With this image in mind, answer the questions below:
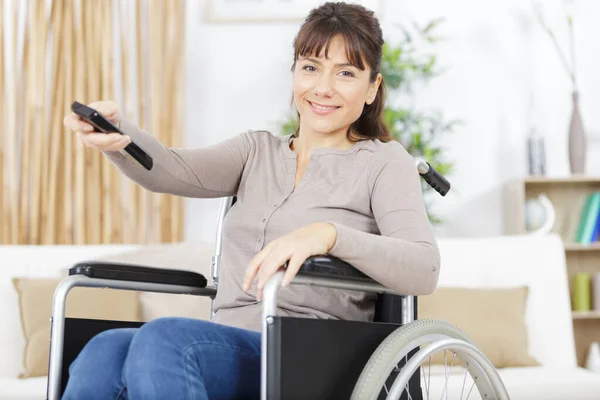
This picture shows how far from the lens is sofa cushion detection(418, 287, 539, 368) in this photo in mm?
2566

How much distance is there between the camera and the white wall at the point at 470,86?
3.99 meters

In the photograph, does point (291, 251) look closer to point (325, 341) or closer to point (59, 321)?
point (325, 341)

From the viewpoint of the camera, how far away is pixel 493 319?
2605mm

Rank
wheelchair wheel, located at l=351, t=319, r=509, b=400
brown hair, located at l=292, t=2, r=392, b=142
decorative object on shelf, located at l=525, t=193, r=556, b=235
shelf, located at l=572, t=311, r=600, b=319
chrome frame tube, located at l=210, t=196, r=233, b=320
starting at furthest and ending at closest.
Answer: decorative object on shelf, located at l=525, t=193, r=556, b=235, shelf, located at l=572, t=311, r=600, b=319, chrome frame tube, located at l=210, t=196, r=233, b=320, brown hair, located at l=292, t=2, r=392, b=142, wheelchair wheel, located at l=351, t=319, r=509, b=400

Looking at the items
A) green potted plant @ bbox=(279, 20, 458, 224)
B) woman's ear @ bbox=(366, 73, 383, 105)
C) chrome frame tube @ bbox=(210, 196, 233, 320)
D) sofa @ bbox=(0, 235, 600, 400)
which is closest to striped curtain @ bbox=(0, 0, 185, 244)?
green potted plant @ bbox=(279, 20, 458, 224)

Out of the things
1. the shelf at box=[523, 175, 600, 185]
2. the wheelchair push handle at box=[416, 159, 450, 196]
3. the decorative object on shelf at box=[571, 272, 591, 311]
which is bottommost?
the decorative object on shelf at box=[571, 272, 591, 311]

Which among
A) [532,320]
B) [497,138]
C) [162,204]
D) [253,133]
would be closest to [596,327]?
[497,138]

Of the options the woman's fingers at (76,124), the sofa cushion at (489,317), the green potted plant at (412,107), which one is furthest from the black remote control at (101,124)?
the green potted plant at (412,107)

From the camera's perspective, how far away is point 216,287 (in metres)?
1.70

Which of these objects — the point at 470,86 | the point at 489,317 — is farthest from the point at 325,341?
the point at 470,86

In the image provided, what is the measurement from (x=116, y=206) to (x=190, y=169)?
2169 mm

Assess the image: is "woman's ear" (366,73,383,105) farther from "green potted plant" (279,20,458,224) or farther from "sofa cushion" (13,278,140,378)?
A: "green potted plant" (279,20,458,224)

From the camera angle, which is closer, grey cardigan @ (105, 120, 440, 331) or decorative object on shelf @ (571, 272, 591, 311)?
grey cardigan @ (105, 120, 440, 331)

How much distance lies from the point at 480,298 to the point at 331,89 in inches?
50.5
